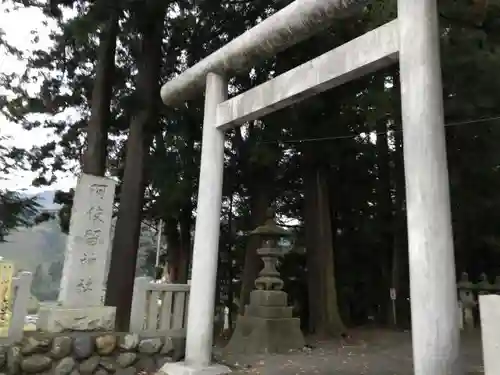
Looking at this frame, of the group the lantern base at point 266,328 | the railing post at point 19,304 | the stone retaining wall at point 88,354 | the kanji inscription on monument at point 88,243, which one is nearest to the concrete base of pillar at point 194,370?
the stone retaining wall at point 88,354

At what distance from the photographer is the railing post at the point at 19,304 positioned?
16.1 ft

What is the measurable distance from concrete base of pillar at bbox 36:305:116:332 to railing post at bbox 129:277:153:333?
0.33 metres

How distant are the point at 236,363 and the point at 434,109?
4051mm

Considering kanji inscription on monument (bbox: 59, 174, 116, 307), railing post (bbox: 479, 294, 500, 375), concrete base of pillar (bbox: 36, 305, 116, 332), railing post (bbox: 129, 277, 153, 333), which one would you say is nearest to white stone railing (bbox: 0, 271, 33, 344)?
concrete base of pillar (bbox: 36, 305, 116, 332)

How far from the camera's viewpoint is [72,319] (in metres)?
5.19

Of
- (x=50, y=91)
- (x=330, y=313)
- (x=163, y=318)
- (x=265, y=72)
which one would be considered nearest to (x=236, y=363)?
A: (x=163, y=318)

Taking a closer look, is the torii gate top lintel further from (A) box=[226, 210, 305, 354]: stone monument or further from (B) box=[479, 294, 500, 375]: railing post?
(A) box=[226, 210, 305, 354]: stone monument

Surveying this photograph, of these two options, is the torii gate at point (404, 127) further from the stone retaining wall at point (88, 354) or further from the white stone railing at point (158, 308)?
the white stone railing at point (158, 308)

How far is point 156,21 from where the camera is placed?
8.30 m

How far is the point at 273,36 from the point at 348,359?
4.53m

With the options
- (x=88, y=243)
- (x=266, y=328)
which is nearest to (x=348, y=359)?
(x=266, y=328)

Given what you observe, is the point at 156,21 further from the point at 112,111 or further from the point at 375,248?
the point at 375,248

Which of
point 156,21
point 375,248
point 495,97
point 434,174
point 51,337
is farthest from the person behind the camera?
point 375,248

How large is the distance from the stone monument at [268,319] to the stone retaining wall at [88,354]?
5.67 ft
